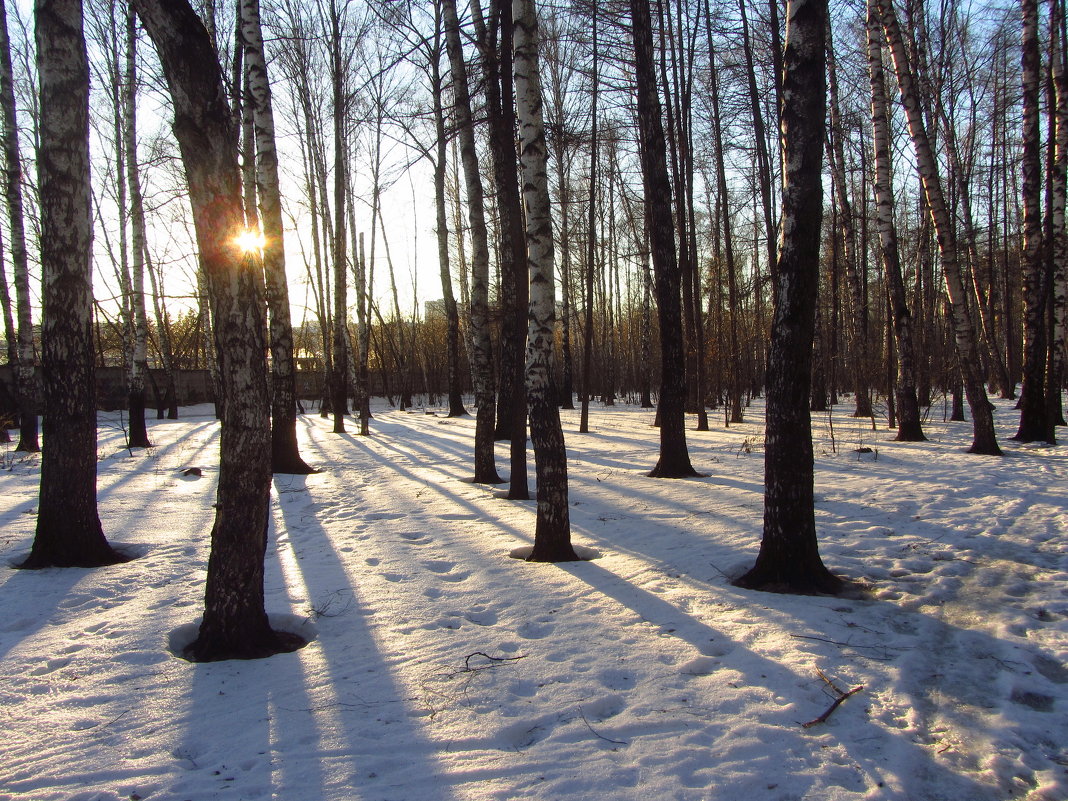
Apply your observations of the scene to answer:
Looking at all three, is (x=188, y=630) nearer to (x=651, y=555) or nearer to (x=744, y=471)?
(x=651, y=555)

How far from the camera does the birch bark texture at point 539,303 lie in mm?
4641

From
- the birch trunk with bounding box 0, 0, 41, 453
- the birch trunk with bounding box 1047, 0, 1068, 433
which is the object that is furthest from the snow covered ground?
the birch trunk with bounding box 0, 0, 41, 453

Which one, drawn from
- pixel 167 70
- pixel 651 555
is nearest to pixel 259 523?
pixel 167 70

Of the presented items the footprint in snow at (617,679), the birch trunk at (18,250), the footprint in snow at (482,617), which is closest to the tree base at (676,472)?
the footprint in snow at (482,617)

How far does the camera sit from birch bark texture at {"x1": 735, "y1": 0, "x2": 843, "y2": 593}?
12.8 feet

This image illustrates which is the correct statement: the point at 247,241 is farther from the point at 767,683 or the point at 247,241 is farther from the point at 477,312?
the point at 477,312

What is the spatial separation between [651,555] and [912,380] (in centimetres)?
882

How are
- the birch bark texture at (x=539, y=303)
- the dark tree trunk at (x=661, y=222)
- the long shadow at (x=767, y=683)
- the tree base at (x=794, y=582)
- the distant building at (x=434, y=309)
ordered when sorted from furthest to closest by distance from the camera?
the distant building at (x=434, y=309), the dark tree trunk at (x=661, y=222), the birch bark texture at (x=539, y=303), the tree base at (x=794, y=582), the long shadow at (x=767, y=683)

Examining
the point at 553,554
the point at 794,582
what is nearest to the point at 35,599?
the point at 553,554

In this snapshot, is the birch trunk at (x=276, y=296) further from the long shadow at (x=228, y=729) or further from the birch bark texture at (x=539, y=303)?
the long shadow at (x=228, y=729)

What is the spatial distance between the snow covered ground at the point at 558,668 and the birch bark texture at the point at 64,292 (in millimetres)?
376

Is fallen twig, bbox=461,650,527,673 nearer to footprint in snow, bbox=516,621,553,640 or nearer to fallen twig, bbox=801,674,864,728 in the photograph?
footprint in snow, bbox=516,621,553,640

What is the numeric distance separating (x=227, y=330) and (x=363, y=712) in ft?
6.49

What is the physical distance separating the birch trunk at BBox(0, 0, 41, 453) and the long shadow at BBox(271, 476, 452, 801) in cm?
1056
